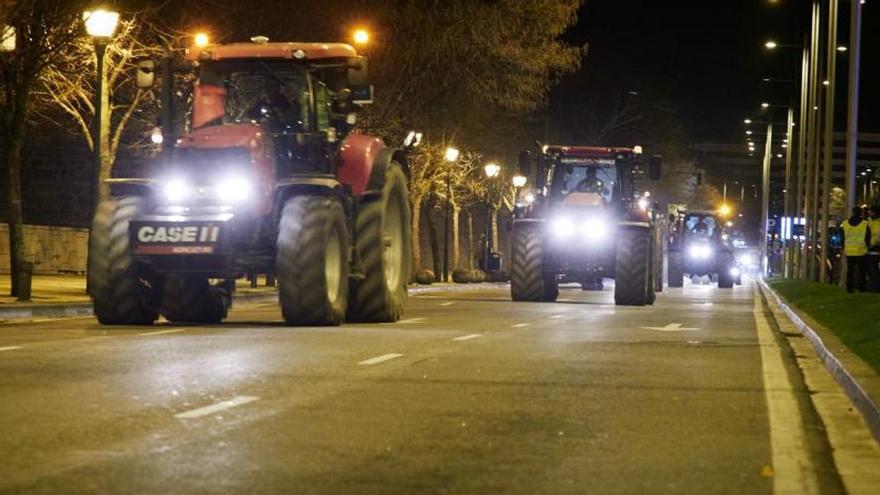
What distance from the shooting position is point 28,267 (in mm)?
29078

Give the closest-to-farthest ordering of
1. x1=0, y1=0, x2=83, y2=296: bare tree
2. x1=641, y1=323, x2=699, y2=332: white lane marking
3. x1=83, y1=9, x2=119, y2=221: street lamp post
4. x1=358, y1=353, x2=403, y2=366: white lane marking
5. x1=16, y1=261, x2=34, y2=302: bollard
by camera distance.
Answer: x1=358, y1=353, x2=403, y2=366: white lane marking → x1=641, y1=323, x2=699, y2=332: white lane marking → x1=83, y1=9, x2=119, y2=221: street lamp post → x1=16, y1=261, x2=34, y2=302: bollard → x1=0, y1=0, x2=83, y2=296: bare tree

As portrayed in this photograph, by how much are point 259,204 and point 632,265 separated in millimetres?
15181

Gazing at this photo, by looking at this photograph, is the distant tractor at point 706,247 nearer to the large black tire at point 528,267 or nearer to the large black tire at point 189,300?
the large black tire at point 528,267

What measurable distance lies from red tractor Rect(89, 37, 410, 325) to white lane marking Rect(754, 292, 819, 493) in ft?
20.4

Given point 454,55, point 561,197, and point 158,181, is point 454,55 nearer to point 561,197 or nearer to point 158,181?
point 561,197

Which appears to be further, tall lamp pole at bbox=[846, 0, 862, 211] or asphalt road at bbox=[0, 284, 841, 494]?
tall lamp pole at bbox=[846, 0, 862, 211]

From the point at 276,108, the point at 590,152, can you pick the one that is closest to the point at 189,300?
the point at 276,108

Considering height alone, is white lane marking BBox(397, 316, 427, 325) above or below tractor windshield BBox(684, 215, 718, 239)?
below

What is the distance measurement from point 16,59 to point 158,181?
946 centimetres

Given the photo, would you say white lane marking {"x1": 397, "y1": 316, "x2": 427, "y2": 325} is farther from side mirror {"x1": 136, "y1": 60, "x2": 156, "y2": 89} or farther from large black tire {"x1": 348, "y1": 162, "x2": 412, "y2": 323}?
side mirror {"x1": 136, "y1": 60, "x2": 156, "y2": 89}

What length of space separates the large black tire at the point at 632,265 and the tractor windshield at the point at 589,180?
214 centimetres

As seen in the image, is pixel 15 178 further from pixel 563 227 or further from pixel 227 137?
pixel 563 227

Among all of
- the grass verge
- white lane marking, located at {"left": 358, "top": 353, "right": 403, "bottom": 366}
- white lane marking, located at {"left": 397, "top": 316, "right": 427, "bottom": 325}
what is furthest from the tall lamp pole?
white lane marking, located at {"left": 358, "top": 353, "right": 403, "bottom": 366}

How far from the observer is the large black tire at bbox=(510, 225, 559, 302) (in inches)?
1433
